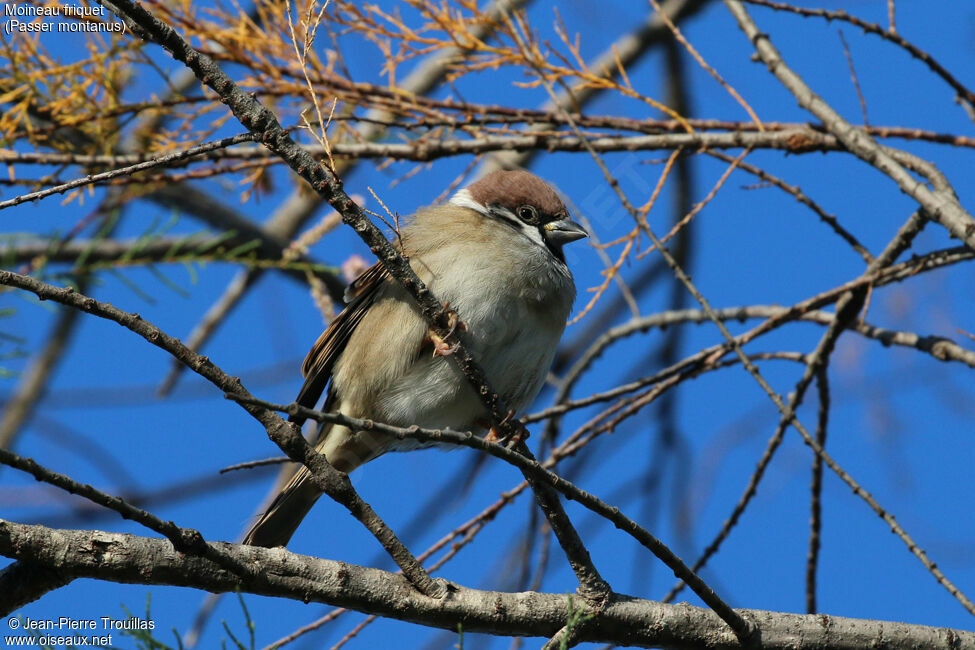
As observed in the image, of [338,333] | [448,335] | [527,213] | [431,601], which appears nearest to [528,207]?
[527,213]

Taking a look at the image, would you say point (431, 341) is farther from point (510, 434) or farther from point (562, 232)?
point (562, 232)

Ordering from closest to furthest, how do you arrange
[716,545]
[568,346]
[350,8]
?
[716,545]
[350,8]
[568,346]

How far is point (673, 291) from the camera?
648cm

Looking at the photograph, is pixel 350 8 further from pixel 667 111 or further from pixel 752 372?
pixel 752 372

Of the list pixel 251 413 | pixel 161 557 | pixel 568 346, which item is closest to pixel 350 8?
pixel 251 413

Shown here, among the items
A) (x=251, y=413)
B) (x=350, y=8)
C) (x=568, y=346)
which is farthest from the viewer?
(x=568, y=346)

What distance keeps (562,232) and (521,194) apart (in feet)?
0.84

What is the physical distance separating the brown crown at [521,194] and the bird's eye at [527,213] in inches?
0.7

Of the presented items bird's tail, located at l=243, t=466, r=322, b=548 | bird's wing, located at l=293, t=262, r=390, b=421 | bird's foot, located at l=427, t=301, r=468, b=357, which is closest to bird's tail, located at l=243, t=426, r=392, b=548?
bird's tail, located at l=243, t=466, r=322, b=548

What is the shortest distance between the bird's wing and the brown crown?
0.67 meters

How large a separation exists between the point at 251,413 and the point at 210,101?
2.00 m

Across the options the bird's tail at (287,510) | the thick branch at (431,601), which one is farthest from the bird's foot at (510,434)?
the bird's tail at (287,510)

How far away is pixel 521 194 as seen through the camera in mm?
4262

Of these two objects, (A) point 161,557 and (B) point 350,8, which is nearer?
(A) point 161,557
